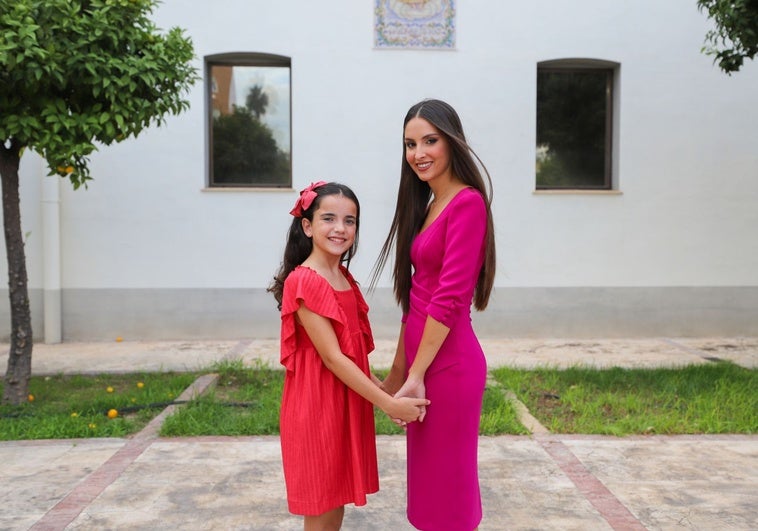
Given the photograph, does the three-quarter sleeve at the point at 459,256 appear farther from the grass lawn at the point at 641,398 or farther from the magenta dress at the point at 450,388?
the grass lawn at the point at 641,398

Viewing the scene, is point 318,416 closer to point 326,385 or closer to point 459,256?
point 326,385

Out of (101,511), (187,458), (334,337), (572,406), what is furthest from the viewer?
(572,406)

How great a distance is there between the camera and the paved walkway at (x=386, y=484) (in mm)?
3262

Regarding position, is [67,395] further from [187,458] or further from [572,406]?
[572,406]

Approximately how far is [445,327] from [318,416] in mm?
507

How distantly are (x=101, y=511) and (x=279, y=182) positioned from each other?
5.45 m

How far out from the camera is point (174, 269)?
8.08 metres

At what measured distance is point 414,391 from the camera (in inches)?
88.0

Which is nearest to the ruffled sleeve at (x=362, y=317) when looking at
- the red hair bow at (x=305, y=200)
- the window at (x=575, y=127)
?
the red hair bow at (x=305, y=200)

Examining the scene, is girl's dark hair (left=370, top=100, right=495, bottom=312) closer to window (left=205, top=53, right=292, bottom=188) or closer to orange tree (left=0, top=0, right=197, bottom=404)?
orange tree (left=0, top=0, right=197, bottom=404)

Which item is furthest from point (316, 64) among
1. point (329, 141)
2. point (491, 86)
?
point (491, 86)

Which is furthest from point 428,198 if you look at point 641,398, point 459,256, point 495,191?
point 495,191

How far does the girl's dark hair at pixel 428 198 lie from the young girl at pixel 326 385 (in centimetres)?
19

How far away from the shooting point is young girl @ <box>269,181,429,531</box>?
225 cm
